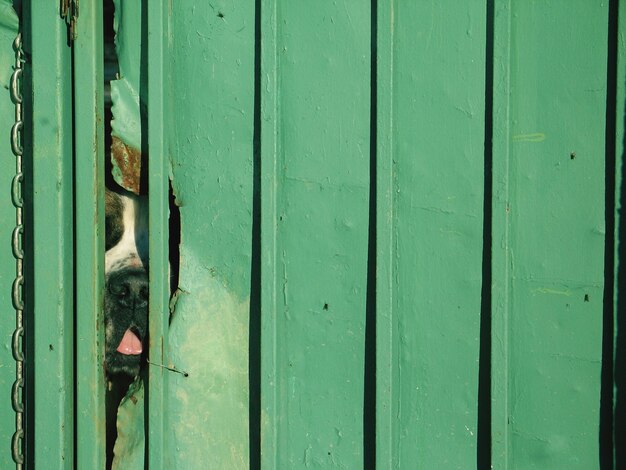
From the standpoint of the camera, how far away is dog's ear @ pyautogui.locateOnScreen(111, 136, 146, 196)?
5.61 feet

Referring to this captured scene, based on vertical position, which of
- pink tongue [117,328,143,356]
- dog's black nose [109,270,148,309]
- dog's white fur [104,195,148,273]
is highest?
dog's white fur [104,195,148,273]

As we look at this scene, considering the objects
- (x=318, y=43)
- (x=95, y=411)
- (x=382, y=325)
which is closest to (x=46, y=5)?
(x=318, y=43)

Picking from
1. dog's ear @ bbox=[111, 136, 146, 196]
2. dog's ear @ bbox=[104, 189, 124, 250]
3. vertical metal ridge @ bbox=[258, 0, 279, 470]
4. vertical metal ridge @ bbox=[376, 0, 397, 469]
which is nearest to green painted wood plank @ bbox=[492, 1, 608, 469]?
vertical metal ridge @ bbox=[376, 0, 397, 469]

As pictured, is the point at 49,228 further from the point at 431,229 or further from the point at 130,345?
the point at 431,229

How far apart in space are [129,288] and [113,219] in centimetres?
25

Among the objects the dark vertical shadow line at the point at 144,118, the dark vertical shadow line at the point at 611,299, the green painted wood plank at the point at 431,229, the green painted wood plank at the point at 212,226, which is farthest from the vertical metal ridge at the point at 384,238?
the dark vertical shadow line at the point at 144,118

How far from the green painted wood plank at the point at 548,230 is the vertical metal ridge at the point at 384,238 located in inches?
10.6

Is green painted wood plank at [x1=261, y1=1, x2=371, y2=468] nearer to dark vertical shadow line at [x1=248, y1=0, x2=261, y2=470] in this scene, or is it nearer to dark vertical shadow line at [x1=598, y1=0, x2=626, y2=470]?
A: dark vertical shadow line at [x1=248, y1=0, x2=261, y2=470]

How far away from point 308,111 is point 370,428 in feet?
2.94

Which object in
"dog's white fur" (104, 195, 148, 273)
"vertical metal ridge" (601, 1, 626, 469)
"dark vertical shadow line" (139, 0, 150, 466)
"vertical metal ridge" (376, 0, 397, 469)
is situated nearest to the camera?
"vertical metal ridge" (601, 1, 626, 469)

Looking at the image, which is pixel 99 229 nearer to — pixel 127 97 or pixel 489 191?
pixel 127 97

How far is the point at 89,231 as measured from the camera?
66.0 inches

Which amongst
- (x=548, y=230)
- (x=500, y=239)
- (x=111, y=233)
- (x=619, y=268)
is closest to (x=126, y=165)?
(x=111, y=233)

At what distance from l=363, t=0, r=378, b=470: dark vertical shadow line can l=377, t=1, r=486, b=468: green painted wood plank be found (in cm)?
3
